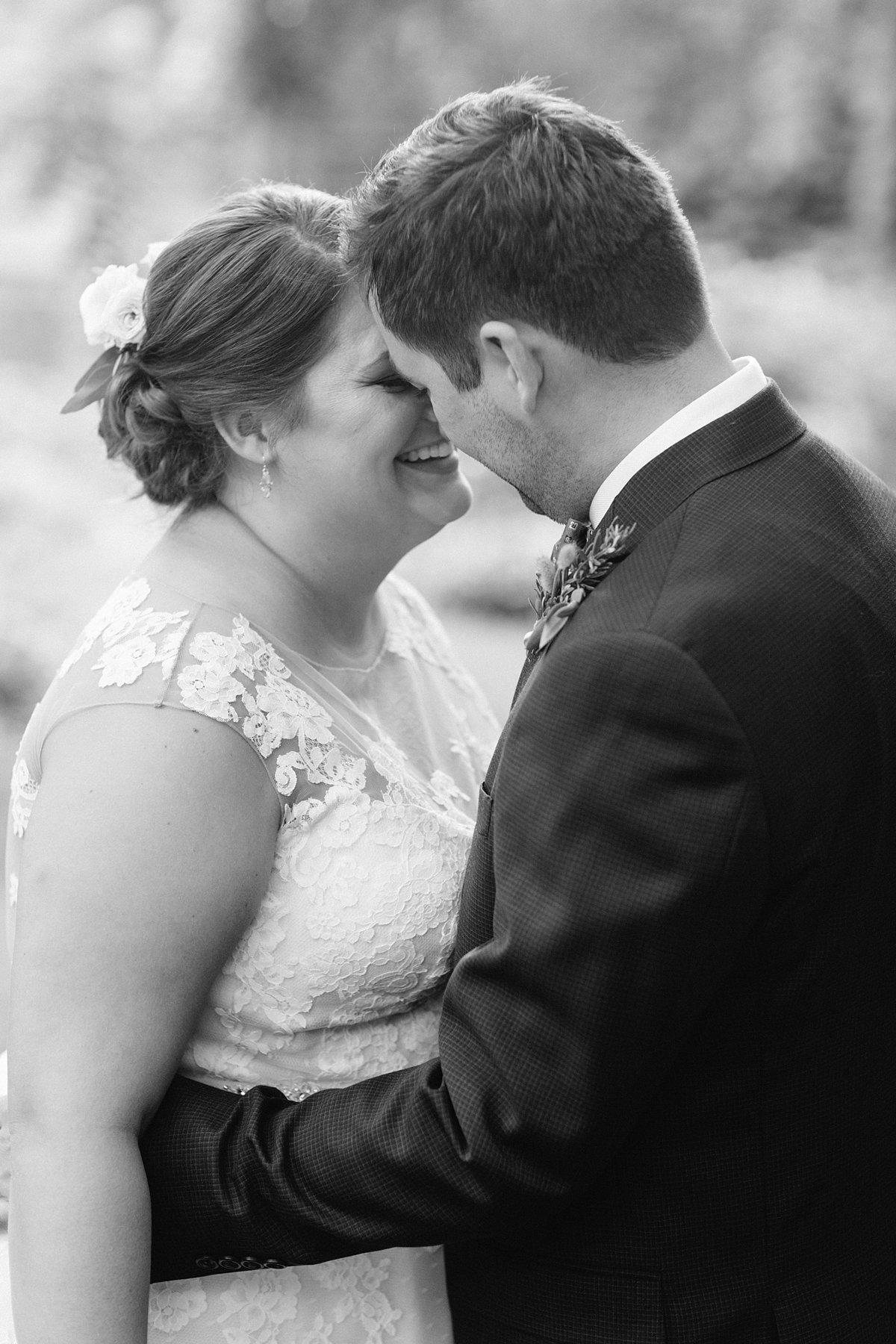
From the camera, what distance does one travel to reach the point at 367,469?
2141 millimetres

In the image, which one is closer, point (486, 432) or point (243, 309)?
point (486, 432)

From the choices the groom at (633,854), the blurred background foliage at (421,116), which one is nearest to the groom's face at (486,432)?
the groom at (633,854)

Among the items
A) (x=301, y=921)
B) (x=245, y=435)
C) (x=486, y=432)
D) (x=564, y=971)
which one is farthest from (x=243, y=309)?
(x=564, y=971)

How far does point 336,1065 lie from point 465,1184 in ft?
1.57

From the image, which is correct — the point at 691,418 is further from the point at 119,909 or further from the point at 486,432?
the point at 119,909

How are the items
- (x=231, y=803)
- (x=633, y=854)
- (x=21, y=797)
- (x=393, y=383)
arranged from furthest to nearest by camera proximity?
(x=393, y=383)
(x=21, y=797)
(x=231, y=803)
(x=633, y=854)

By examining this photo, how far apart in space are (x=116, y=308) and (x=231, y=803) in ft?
3.00

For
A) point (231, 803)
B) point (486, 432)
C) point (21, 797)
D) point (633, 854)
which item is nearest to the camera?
point (633, 854)

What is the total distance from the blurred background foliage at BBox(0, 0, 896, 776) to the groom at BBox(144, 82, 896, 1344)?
16.3ft

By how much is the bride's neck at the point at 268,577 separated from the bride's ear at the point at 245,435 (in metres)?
0.12

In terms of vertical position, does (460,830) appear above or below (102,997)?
above

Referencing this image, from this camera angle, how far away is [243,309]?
206cm

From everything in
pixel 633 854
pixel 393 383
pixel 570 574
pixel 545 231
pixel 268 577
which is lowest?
pixel 633 854

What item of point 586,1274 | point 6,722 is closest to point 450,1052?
point 586,1274
